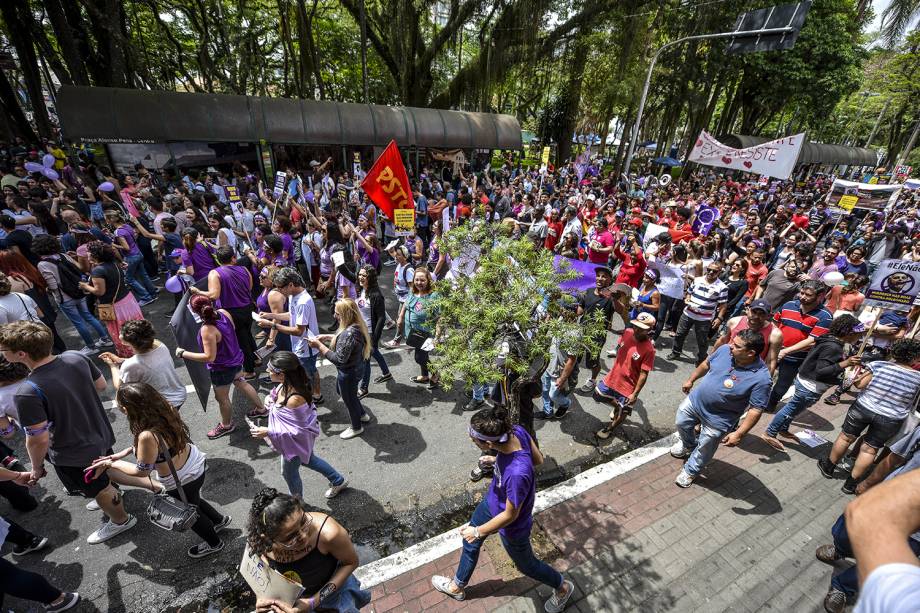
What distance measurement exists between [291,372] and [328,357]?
1018mm

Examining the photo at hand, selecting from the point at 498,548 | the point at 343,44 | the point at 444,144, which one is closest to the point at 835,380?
the point at 498,548

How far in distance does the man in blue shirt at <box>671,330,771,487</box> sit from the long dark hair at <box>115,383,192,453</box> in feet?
16.0

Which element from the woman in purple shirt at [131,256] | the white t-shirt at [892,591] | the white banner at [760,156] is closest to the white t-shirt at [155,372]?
the white t-shirt at [892,591]

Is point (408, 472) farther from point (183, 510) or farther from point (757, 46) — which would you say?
point (757, 46)

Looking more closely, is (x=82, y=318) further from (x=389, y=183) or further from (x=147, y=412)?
(x=389, y=183)

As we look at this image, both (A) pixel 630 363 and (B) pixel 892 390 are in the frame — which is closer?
(B) pixel 892 390

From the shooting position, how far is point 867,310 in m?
6.25

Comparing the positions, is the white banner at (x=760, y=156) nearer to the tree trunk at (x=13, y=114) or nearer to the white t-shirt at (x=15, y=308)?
the white t-shirt at (x=15, y=308)

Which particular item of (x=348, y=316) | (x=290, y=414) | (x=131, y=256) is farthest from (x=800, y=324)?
(x=131, y=256)

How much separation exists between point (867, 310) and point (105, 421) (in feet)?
33.1

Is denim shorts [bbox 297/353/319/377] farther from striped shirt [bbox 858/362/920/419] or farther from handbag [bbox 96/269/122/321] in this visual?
striped shirt [bbox 858/362/920/419]

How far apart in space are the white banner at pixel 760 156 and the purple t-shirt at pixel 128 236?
17.6m

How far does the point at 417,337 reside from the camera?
18.4 feet

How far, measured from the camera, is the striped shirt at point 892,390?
12.6 feet
